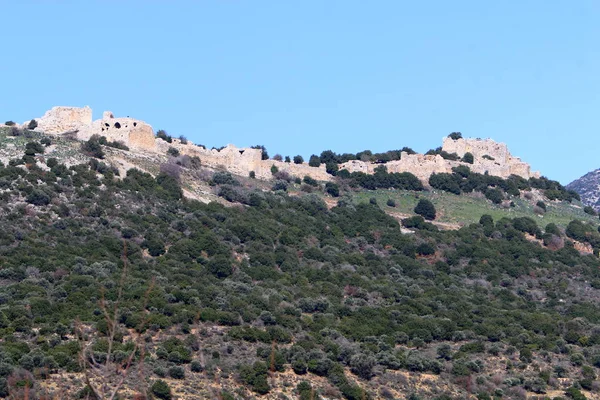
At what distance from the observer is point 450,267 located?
172ft

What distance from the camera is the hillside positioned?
107 ft

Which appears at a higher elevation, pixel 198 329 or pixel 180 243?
pixel 180 243

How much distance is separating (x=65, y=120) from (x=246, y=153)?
10208 millimetres

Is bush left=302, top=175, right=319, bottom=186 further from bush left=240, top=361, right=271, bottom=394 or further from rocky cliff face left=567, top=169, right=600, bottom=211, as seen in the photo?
rocky cliff face left=567, top=169, right=600, bottom=211

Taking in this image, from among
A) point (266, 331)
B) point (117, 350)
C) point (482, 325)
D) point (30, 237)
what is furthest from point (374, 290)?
point (117, 350)

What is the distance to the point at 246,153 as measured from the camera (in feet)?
208

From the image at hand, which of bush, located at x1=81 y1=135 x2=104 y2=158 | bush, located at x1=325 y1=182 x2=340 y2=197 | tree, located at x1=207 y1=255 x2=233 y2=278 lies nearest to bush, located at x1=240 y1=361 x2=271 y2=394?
tree, located at x1=207 y1=255 x2=233 y2=278

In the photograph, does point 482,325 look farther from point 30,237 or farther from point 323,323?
point 30,237

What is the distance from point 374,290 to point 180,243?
8.18 meters

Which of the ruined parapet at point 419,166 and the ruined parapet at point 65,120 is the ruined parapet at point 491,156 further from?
the ruined parapet at point 65,120

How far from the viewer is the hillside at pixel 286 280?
32.5 meters

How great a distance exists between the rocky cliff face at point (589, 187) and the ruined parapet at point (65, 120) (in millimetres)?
52626

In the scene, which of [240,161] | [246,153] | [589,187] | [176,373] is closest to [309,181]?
[246,153]

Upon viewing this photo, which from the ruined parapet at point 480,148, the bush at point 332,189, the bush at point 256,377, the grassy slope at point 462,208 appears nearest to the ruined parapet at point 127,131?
the bush at point 332,189
